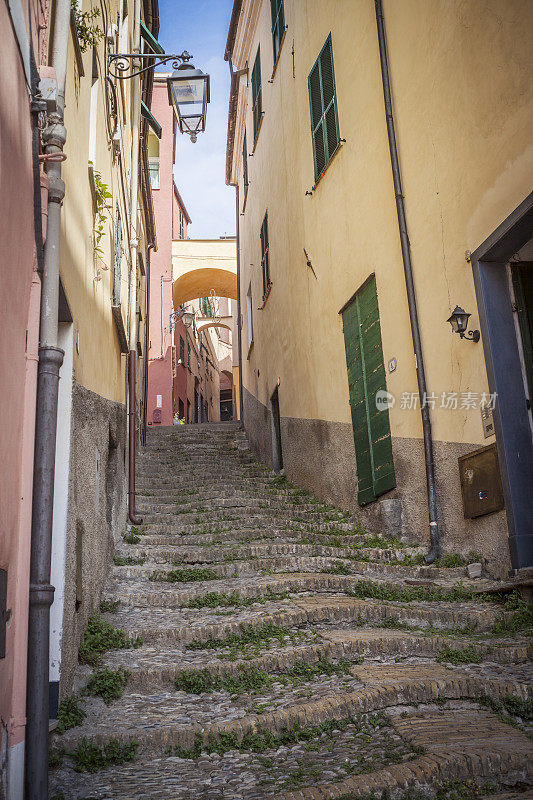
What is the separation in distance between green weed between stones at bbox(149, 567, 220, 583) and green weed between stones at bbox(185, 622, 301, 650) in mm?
1385

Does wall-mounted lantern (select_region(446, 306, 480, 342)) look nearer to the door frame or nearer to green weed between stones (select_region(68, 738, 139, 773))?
the door frame

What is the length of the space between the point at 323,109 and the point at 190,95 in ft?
9.60

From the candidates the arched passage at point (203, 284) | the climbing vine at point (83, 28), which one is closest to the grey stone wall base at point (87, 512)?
the climbing vine at point (83, 28)

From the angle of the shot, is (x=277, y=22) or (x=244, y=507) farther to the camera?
(x=277, y=22)

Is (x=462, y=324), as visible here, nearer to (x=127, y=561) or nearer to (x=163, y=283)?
(x=127, y=561)

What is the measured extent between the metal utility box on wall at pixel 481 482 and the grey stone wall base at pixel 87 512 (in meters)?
2.96

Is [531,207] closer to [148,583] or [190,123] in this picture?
[190,123]

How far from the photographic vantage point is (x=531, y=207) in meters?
4.87

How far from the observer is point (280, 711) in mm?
3559

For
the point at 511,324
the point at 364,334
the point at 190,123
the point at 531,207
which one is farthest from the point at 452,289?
the point at 190,123

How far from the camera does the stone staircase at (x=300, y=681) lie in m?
2.96

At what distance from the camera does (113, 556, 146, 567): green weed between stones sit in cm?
651

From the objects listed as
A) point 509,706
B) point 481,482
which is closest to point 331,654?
point 509,706

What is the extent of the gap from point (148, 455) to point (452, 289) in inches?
307
